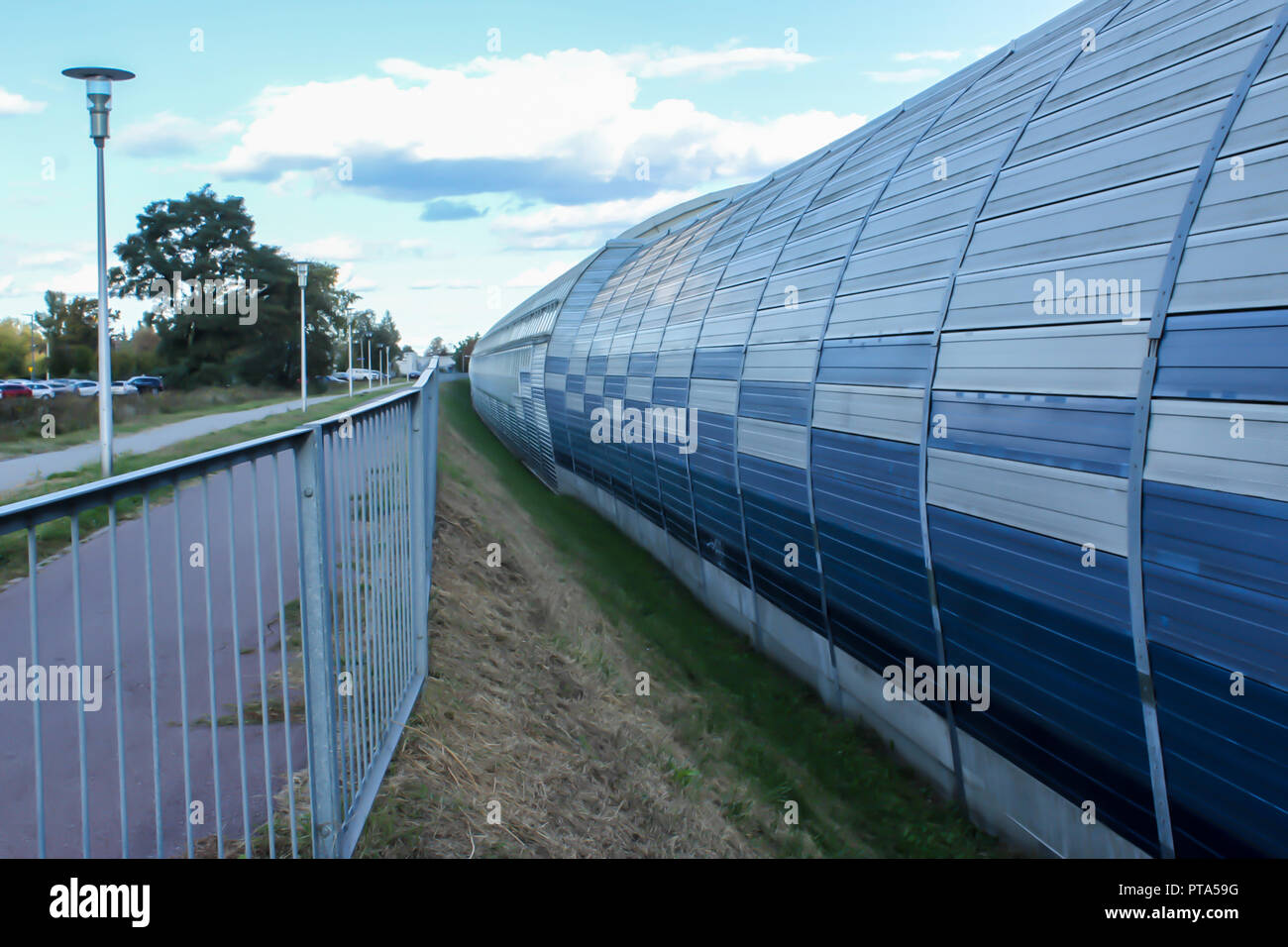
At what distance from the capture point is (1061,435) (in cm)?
589

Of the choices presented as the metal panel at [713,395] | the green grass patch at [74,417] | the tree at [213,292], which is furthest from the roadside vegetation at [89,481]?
the tree at [213,292]

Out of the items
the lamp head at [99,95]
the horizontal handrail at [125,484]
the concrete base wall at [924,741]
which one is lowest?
the concrete base wall at [924,741]

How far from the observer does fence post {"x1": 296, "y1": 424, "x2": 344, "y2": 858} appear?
3680mm

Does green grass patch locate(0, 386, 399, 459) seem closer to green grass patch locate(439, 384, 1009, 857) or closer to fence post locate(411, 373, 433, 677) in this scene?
green grass patch locate(439, 384, 1009, 857)

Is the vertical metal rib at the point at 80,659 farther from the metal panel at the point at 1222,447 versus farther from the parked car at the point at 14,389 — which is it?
the parked car at the point at 14,389

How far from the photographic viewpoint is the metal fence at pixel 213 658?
7.88 feet

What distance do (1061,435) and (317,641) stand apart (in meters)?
4.48

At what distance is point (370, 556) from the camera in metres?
5.30

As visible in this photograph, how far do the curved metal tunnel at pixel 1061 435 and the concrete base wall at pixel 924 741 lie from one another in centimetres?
3

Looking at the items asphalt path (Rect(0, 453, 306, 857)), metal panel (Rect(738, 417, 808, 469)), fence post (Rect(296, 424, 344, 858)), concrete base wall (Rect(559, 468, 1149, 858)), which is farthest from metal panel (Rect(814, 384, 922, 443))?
fence post (Rect(296, 424, 344, 858))

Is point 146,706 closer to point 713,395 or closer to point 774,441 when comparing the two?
point 774,441
